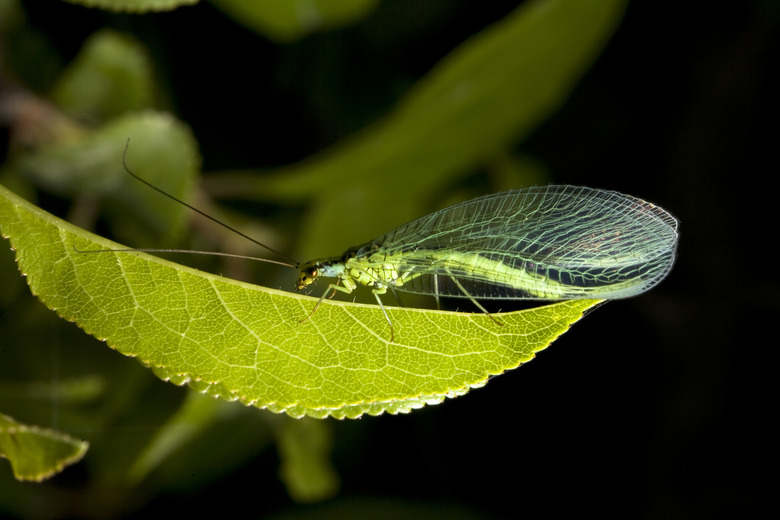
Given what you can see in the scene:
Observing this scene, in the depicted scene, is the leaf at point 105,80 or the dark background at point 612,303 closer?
the leaf at point 105,80

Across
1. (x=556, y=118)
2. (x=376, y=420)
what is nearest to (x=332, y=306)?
(x=376, y=420)

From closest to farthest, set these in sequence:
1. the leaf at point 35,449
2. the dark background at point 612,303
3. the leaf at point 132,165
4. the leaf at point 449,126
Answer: the leaf at point 35,449 < the leaf at point 132,165 < the leaf at point 449,126 < the dark background at point 612,303

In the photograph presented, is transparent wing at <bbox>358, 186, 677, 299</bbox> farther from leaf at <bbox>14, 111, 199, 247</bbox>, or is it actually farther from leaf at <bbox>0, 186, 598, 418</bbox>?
leaf at <bbox>14, 111, 199, 247</bbox>

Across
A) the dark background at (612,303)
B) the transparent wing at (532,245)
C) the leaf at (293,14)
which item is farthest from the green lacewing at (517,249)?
the leaf at (293,14)

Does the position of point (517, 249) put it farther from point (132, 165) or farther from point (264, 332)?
point (132, 165)

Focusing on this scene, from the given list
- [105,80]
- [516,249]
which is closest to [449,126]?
[516,249]

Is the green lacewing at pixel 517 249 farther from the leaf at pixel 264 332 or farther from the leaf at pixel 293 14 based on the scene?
the leaf at pixel 293 14
